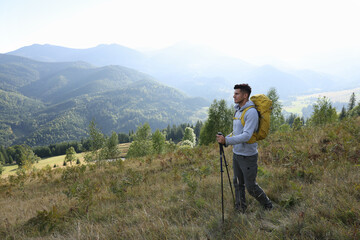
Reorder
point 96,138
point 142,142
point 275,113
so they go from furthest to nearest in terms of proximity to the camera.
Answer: point 142,142
point 275,113
point 96,138

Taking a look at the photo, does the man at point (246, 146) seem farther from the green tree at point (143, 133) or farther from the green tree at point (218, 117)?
the green tree at point (143, 133)

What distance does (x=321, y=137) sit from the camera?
809cm

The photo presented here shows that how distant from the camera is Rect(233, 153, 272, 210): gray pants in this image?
11.5 ft

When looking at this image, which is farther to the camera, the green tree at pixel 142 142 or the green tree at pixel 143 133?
the green tree at pixel 143 133

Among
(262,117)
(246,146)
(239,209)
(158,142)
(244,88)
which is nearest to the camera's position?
(262,117)

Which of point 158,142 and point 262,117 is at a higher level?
point 262,117

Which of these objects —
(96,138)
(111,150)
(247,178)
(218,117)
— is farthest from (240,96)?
(218,117)

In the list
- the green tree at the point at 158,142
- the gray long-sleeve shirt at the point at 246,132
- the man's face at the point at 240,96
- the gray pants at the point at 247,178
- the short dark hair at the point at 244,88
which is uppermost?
the short dark hair at the point at 244,88

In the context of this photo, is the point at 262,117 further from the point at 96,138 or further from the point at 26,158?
the point at 26,158

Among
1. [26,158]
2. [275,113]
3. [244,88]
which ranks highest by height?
[244,88]

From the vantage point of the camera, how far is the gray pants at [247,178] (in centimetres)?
352

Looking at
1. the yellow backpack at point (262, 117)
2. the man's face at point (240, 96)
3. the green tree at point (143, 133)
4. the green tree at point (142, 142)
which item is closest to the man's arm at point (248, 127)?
the yellow backpack at point (262, 117)

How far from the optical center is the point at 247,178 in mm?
3557

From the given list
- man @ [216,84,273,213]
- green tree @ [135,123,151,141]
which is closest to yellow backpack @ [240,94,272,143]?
man @ [216,84,273,213]
